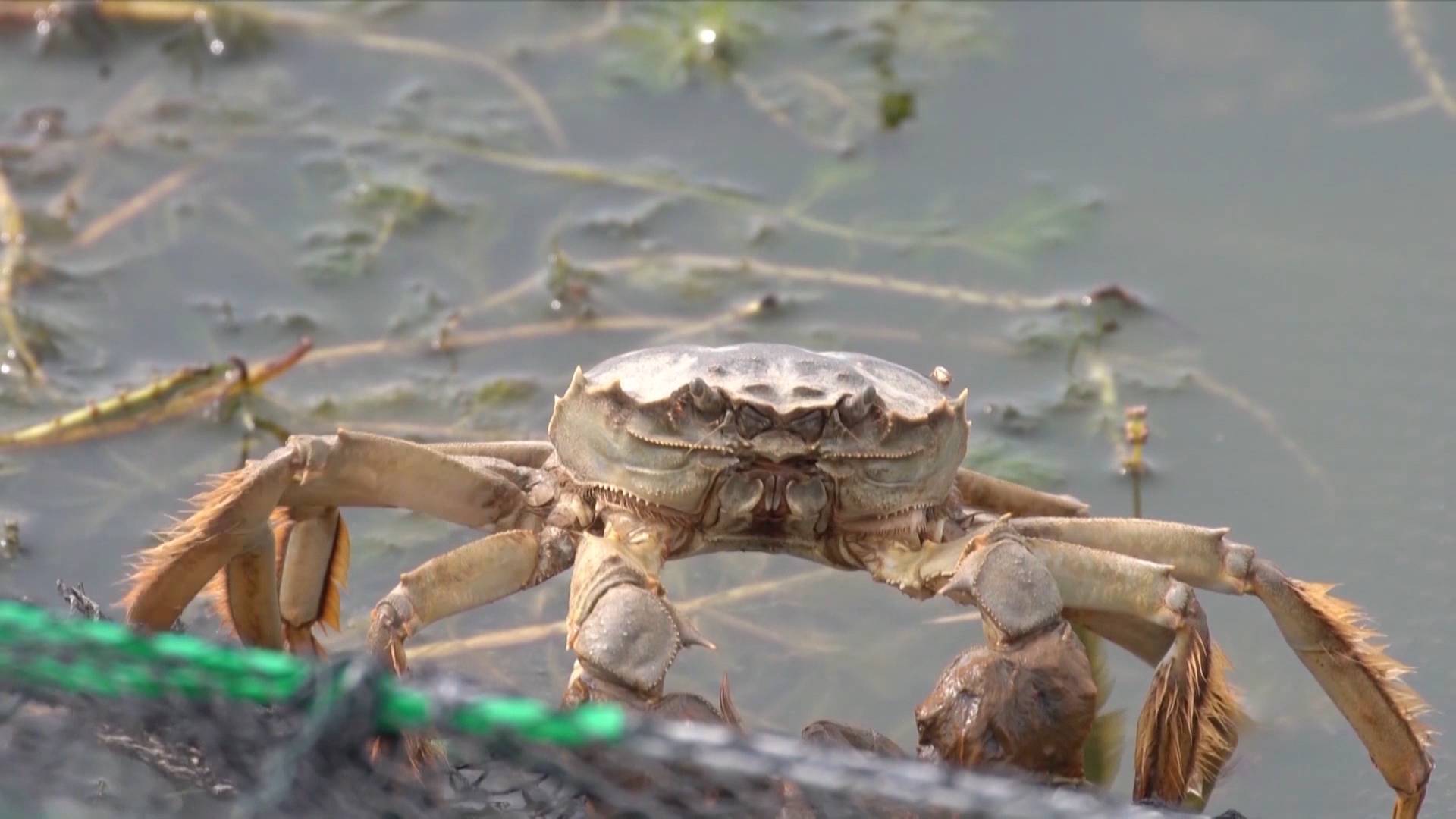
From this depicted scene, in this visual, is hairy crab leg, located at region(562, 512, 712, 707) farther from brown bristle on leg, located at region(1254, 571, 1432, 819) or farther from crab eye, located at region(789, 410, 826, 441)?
brown bristle on leg, located at region(1254, 571, 1432, 819)

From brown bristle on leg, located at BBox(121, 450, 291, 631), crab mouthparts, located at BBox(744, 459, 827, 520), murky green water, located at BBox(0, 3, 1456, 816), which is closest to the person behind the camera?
crab mouthparts, located at BBox(744, 459, 827, 520)

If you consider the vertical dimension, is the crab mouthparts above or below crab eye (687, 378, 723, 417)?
below

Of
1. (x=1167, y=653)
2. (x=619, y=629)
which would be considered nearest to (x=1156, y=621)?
(x=1167, y=653)

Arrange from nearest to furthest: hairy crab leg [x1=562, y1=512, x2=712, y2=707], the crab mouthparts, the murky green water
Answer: hairy crab leg [x1=562, y1=512, x2=712, y2=707] → the crab mouthparts → the murky green water

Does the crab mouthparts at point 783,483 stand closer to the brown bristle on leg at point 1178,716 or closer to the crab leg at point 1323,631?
the crab leg at point 1323,631

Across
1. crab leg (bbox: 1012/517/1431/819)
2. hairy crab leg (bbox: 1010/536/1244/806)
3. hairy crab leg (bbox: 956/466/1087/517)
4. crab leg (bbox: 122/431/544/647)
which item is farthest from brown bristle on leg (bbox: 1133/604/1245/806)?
crab leg (bbox: 122/431/544/647)

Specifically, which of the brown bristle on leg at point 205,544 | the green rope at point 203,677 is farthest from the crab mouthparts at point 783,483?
the green rope at point 203,677
